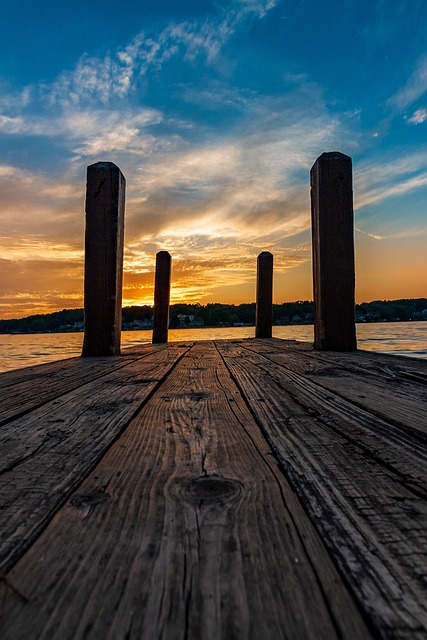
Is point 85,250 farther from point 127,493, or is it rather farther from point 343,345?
point 127,493

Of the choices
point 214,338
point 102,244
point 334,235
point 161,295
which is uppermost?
point 334,235

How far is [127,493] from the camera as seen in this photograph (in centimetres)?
82

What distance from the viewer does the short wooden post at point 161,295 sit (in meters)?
8.45

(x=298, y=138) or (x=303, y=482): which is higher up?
(x=298, y=138)

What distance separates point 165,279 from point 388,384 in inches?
266

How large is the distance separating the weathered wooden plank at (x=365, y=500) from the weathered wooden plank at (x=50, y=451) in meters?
0.49

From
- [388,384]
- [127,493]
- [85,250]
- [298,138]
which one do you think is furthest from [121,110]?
[127,493]

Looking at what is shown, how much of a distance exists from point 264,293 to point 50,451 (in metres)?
7.86

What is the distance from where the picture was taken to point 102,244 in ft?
13.4

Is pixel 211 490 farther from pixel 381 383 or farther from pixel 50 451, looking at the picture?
pixel 381 383

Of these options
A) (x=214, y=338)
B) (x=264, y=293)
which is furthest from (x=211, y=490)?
(x=214, y=338)

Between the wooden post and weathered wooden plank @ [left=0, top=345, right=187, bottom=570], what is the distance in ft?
7.01

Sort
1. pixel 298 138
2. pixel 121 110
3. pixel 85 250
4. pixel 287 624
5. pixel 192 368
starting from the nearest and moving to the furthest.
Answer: pixel 287 624 → pixel 192 368 → pixel 85 250 → pixel 121 110 → pixel 298 138

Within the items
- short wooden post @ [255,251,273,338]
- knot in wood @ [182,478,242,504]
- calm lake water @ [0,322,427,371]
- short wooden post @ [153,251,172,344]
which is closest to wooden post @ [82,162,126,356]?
knot in wood @ [182,478,242,504]
